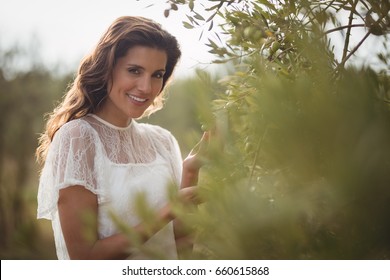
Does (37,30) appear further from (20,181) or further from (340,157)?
(340,157)

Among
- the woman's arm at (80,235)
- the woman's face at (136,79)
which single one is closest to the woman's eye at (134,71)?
the woman's face at (136,79)

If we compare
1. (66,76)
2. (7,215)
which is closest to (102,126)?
(66,76)

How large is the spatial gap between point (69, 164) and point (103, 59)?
49 centimetres

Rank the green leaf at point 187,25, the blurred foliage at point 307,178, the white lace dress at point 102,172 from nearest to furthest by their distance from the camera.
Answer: the blurred foliage at point 307,178 < the green leaf at point 187,25 < the white lace dress at point 102,172

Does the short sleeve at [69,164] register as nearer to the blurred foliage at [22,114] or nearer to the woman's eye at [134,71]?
the woman's eye at [134,71]

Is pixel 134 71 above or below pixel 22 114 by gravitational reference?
above

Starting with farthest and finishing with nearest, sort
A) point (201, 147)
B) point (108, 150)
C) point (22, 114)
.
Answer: point (22, 114) < point (108, 150) < point (201, 147)

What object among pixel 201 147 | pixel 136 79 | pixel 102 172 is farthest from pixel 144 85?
pixel 201 147

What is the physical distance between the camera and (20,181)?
785 cm

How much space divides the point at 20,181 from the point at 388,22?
7.65 meters

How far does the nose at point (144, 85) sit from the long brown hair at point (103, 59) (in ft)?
0.50

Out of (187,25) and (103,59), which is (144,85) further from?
(187,25)

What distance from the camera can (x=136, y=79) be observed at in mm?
1881

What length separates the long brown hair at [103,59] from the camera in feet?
6.36
